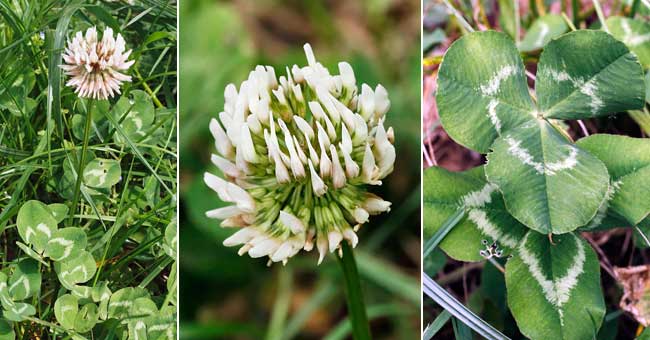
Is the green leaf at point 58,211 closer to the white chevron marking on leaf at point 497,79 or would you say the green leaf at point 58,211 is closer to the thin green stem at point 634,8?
the white chevron marking on leaf at point 497,79

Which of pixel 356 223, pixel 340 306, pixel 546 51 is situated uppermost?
pixel 546 51

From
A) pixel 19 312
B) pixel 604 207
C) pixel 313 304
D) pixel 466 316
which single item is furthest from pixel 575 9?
pixel 19 312

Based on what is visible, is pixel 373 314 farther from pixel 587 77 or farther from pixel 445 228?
pixel 587 77

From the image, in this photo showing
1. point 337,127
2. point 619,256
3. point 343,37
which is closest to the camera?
point 337,127

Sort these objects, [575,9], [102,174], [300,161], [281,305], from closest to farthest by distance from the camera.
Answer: [300,161]
[102,174]
[575,9]
[281,305]

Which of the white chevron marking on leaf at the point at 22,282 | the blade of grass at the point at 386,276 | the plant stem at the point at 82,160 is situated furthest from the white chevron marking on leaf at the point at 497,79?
the white chevron marking on leaf at the point at 22,282

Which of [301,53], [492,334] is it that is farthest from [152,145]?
[492,334]

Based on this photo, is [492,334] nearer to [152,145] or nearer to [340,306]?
[340,306]
